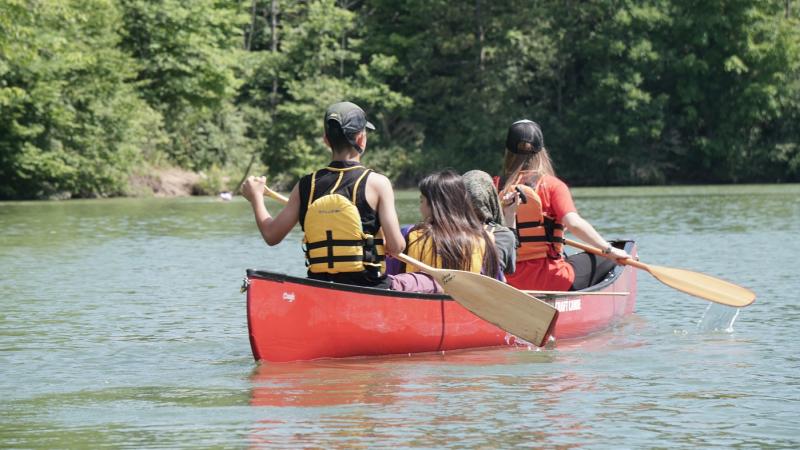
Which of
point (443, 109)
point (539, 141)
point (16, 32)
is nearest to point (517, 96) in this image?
point (443, 109)

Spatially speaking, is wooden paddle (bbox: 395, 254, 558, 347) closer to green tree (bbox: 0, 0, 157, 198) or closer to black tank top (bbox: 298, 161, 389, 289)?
black tank top (bbox: 298, 161, 389, 289)

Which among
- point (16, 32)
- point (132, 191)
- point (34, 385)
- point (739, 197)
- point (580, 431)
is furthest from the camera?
point (132, 191)

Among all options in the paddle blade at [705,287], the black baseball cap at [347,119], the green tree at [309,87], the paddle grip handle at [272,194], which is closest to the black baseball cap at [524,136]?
the paddle blade at [705,287]

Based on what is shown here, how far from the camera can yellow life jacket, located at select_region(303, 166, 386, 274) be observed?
26.3 feet

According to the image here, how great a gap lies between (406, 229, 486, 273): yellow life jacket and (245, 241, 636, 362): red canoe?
262 millimetres

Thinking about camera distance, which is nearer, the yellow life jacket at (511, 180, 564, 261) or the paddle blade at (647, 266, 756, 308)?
the yellow life jacket at (511, 180, 564, 261)

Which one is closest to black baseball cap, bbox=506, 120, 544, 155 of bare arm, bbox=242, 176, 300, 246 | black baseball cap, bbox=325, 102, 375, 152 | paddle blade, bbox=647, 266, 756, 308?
paddle blade, bbox=647, 266, 756, 308

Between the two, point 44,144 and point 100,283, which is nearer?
point 100,283

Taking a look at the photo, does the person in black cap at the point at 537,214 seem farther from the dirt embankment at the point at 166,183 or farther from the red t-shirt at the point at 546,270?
the dirt embankment at the point at 166,183

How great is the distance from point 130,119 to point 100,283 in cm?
2350

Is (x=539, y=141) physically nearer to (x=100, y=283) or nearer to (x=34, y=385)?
(x=34, y=385)

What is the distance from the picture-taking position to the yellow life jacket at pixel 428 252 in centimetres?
888

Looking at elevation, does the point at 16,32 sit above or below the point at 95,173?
above

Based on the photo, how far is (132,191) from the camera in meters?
38.8
